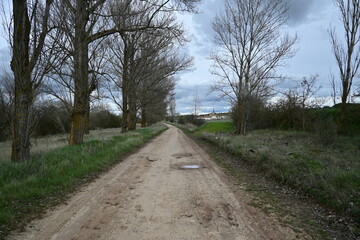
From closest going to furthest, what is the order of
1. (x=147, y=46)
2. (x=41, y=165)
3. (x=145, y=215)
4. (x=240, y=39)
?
(x=145, y=215)
(x=41, y=165)
(x=240, y=39)
(x=147, y=46)

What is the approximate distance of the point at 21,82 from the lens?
24.0 ft

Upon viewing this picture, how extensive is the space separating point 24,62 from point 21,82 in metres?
0.60

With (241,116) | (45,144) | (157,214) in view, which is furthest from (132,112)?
(157,214)

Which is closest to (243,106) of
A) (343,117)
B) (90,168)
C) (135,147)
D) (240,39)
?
(240,39)

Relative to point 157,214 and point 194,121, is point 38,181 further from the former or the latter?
point 194,121

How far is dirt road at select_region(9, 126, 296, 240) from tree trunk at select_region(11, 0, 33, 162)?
287 cm

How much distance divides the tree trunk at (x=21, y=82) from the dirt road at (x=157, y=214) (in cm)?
287

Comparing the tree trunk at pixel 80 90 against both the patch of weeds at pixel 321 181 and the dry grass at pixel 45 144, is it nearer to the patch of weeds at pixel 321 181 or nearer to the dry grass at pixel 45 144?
the dry grass at pixel 45 144

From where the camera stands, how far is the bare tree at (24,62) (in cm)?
720

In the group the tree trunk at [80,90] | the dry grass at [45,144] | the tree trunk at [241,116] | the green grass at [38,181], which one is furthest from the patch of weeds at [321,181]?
the tree trunk at [241,116]

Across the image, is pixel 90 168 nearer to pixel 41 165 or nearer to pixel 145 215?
pixel 41 165

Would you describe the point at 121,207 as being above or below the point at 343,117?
below

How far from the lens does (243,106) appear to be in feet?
61.1

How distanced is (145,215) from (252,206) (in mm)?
2111
